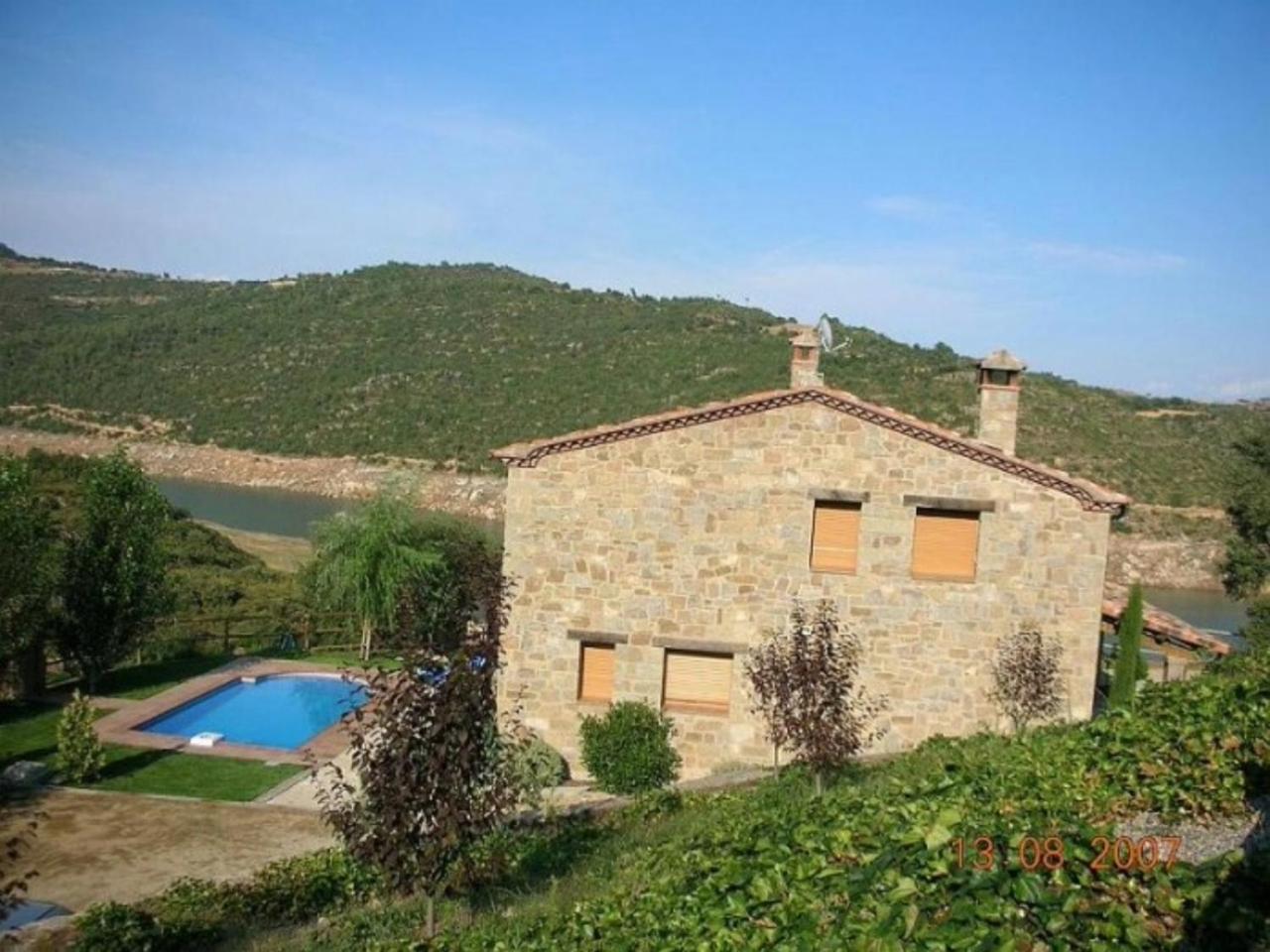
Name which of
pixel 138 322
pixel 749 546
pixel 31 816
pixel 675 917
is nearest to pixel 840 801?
pixel 675 917

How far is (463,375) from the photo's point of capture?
7100 cm

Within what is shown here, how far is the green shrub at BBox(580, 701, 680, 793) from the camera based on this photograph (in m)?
14.9

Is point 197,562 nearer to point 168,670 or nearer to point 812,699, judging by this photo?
point 168,670

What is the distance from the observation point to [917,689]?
15.2 m

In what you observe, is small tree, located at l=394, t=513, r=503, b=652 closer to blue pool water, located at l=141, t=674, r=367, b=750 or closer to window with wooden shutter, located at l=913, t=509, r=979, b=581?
blue pool water, located at l=141, t=674, r=367, b=750

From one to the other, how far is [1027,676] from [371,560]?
16.6 m

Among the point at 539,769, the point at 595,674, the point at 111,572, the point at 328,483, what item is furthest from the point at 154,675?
the point at 328,483

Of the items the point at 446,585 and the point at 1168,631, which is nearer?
the point at 1168,631

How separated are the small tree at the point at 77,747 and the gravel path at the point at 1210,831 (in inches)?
544

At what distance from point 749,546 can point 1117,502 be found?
515cm

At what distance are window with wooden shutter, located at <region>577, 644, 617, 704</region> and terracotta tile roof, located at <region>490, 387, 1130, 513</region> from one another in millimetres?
3010

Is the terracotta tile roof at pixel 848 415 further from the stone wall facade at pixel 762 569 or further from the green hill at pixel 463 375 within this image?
the green hill at pixel 463 375

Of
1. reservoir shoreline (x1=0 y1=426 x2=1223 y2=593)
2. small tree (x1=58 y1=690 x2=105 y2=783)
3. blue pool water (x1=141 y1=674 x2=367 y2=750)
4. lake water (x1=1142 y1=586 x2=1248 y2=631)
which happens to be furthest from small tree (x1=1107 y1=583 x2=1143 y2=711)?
reservoir shoreline (x1=0 y1=426 x2=1223 y2=593)

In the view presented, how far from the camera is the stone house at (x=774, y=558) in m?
14.9
